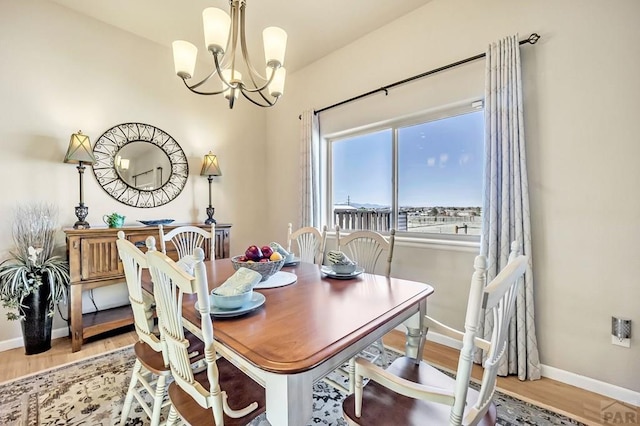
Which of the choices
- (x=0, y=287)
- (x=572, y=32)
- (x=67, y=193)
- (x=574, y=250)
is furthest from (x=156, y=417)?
(x=572, y=32)

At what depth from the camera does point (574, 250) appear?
5.94 ft

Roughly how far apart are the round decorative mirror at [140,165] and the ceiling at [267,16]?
96cm

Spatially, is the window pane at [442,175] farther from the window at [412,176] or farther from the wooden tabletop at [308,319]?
the wooden tabletop at [308,319]

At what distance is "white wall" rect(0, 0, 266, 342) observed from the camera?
233 cm

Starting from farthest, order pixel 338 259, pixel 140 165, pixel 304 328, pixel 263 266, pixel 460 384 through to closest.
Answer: pixel 140 165, pixel 338 259, pixel 263 266, pixel 304 328, pixel 460 384

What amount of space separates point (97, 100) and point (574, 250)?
4055mm

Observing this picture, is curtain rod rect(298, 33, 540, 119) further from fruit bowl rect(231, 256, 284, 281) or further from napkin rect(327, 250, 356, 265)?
fruit bowl rect(231, 256, 284, 281)

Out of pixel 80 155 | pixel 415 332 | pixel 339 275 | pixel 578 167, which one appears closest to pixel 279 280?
pixel 339 275

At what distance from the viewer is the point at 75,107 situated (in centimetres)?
260

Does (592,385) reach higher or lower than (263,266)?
lower

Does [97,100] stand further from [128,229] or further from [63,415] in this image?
[63,415]

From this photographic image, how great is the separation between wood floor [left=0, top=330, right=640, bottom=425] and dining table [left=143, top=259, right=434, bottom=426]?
101 centimetres

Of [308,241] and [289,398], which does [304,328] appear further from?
[308,241]

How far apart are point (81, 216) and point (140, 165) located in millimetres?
776
